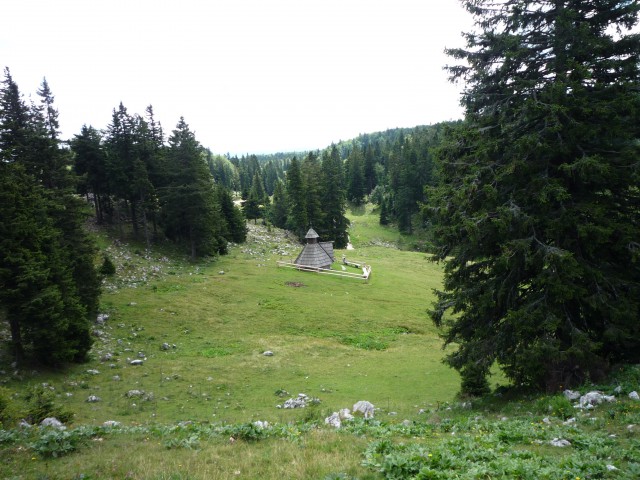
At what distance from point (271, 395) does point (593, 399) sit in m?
13.2

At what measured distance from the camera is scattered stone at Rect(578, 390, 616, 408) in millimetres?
9169

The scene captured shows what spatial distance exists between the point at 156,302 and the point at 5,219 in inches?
551

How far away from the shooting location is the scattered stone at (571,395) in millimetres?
10023

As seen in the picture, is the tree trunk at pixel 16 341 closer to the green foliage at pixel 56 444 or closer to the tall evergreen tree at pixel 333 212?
the green foliage at pixel 56 444

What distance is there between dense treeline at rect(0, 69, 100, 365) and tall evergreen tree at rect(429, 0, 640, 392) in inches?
756

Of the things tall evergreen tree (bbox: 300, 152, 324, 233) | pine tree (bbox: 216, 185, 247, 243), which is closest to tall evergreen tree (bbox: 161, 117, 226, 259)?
pine tree (bbox: 216, 185, 247, 243)

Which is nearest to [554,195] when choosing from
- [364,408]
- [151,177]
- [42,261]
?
[364,408]

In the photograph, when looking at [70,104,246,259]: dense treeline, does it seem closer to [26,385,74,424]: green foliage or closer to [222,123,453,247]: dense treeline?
[222,123,453,247]: dense treeline

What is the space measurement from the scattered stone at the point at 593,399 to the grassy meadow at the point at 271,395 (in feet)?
1.32

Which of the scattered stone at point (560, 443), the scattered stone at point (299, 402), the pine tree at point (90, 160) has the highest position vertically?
the pine tree at point (90, 160)

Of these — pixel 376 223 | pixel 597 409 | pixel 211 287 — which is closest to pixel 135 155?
pixel 211 287

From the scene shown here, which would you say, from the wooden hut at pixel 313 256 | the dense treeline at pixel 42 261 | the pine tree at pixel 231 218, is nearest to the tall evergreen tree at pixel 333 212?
the pine tree at pixel 231 218

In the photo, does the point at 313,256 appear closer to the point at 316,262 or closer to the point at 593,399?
the point at 316,262

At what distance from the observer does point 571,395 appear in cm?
1020
